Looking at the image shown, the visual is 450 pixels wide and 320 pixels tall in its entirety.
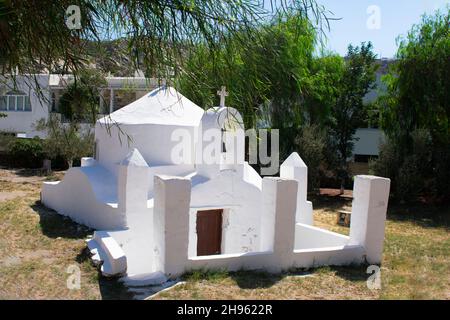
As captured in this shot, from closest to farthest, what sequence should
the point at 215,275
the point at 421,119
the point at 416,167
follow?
the point at 215,275, the point at 416,167, the point at 421,119

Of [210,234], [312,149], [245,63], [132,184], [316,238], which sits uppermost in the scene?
[245,63]

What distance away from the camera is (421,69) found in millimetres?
18406

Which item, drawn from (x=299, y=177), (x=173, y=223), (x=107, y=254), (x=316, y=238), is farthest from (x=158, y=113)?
(x=173, y=223)

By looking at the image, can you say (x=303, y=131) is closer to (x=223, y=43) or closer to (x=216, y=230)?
(x=216, y=230)

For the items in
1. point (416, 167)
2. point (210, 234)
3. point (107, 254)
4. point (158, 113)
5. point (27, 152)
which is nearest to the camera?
point (107, 254)

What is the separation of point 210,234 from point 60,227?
4100 mm

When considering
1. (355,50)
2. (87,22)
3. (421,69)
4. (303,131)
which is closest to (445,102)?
(421,69)

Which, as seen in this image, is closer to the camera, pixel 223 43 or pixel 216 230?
pixel 223 43

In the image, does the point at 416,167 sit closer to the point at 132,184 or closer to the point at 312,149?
the point at 312,149

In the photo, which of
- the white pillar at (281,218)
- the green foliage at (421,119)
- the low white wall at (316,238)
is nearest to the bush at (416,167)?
the green foliage at (421,119)

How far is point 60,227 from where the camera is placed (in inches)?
468

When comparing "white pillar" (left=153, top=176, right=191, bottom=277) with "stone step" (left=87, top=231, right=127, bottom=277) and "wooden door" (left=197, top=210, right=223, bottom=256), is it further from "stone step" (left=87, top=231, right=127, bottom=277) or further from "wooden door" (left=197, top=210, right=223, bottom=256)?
"wooden door" (left=197, top=210, right=223, bottom=256)

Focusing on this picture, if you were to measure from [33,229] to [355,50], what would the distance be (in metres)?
19.1
